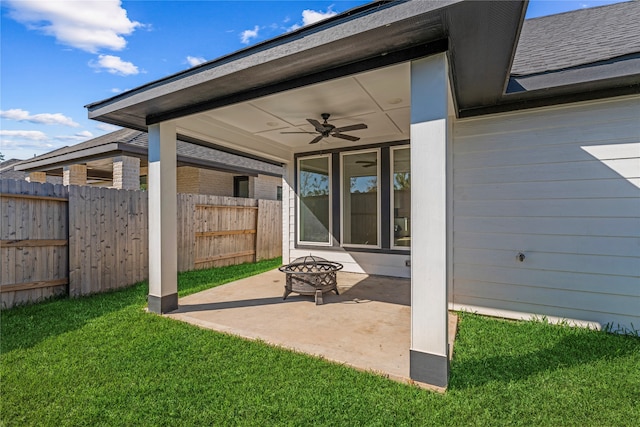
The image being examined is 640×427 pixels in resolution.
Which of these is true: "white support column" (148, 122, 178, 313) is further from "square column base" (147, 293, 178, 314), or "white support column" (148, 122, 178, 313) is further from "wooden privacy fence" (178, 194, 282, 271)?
"wooden privacy fence" (178, 194, 282, 271)

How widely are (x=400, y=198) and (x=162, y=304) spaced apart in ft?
15.2

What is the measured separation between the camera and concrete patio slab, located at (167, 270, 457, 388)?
3004 millimetres

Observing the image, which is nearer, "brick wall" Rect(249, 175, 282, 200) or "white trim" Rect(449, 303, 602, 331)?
"white trim" Rect(449, 303, 602, 331)

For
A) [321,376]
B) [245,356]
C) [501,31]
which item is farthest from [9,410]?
[501,31]

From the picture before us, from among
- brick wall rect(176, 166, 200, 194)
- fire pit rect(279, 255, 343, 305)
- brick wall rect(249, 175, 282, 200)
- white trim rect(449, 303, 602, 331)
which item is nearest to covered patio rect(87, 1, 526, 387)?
fire pit rect(279, 255, 343, 305)

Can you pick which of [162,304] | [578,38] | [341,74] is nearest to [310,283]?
[162,304]

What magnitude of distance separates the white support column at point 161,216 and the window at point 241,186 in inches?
329

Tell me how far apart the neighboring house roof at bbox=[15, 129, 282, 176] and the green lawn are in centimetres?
455

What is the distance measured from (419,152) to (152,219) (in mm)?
3691

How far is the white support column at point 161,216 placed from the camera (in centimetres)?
420

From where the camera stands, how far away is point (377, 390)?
238 cm

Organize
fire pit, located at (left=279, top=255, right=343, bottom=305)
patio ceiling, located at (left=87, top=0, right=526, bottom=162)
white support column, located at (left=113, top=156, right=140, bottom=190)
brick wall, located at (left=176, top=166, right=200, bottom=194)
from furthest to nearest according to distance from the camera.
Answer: brick wall, located at (left=176, top=166, right=200, bottom=194)
white support column, located at (left=113, top=156, right=140, bottom=190)
fire pit, located at (left=279, top=255, right=343, bottom=305)
patio ceiling, located at (left=87, top=0, right=526, bottom=162)

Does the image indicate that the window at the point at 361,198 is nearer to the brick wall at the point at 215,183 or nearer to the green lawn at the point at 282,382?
the green lawn at the point at 282,382

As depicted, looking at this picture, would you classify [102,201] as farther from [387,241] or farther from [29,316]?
[387,241]
